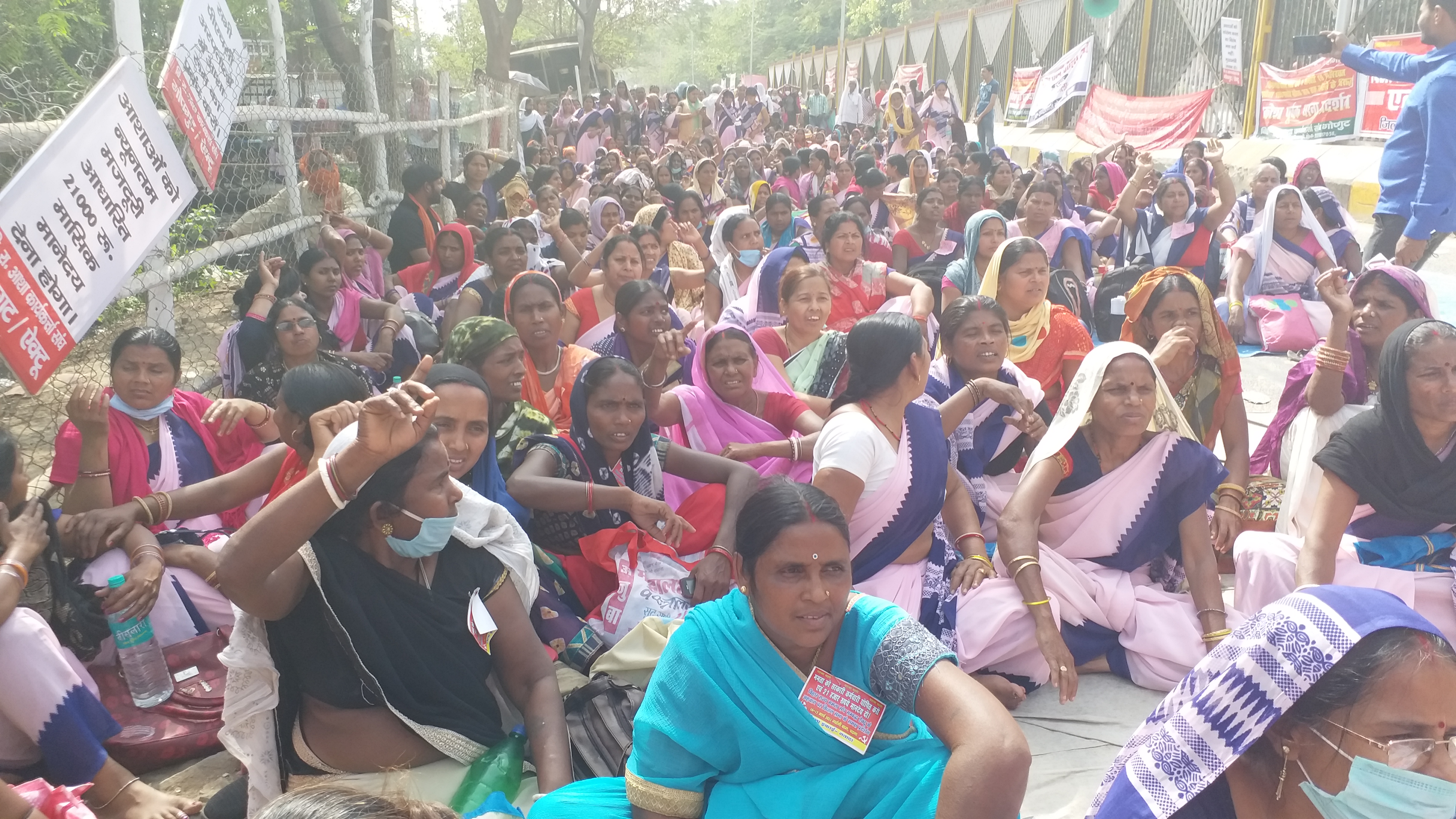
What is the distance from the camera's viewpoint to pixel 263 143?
645 centimetres

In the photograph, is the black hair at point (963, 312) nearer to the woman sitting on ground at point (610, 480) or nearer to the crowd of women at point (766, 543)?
the crowd of women at point (766, 543)

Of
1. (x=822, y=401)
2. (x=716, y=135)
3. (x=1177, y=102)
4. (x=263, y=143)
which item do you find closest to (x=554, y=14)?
(x=716, y=135)

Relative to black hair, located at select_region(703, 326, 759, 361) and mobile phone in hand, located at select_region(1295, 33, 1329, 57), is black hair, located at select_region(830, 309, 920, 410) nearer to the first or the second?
black hair, located at select_region(703, 326, 759, 361)

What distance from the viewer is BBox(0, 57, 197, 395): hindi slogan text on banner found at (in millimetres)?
2805

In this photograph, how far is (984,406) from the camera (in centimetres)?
390

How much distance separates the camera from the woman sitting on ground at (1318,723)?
154cm

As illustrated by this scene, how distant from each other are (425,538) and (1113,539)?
214cm

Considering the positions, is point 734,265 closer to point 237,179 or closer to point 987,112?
point 237,179

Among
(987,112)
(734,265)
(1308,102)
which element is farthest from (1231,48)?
(734,265)

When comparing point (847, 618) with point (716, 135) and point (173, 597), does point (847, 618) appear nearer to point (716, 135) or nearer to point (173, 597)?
point (173, 597)

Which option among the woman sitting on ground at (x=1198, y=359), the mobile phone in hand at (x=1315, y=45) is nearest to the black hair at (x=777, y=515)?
the woman sitting on ground at (x=1198, y=359)

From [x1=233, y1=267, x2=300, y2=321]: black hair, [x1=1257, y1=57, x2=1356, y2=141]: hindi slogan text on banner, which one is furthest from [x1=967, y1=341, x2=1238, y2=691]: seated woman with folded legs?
[x1=1257, y1=57, x2=1356, y2=141]: hindi slogan text on banner

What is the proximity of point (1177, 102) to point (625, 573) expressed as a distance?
49.8ft

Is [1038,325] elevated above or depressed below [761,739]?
above
